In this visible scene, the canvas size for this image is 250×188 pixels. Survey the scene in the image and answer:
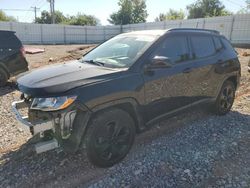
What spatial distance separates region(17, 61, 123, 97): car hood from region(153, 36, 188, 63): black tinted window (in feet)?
2.85

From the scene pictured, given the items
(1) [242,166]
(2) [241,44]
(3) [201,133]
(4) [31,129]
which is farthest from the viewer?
(2) [241,44]

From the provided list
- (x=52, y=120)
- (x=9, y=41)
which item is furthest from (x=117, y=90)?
(x=9, y=41)

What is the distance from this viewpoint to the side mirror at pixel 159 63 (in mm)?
3473

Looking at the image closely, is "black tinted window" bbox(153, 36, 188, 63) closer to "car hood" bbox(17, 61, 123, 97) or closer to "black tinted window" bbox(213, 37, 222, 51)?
"car hood" bbox(17, 61, 123, 97)

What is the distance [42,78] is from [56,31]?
3083cm

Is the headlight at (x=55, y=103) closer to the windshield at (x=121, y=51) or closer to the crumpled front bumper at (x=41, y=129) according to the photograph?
the crumpled front bumper at (x=41, y=129)

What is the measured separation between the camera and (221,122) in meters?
4.95

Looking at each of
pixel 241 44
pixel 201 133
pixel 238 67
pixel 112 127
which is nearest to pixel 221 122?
pixel 201 133

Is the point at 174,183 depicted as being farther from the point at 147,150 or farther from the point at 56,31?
the point at 56,31

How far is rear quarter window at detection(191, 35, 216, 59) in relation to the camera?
14.5 ft

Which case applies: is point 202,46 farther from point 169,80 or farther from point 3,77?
point 3,77

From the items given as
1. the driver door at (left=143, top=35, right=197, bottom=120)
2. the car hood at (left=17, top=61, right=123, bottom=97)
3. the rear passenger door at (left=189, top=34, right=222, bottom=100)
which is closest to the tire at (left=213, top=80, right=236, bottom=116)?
the rear passenger door at (left=189, top=34, right=222, bottom=100)

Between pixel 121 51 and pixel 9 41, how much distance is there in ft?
17.9

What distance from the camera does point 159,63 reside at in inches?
138
